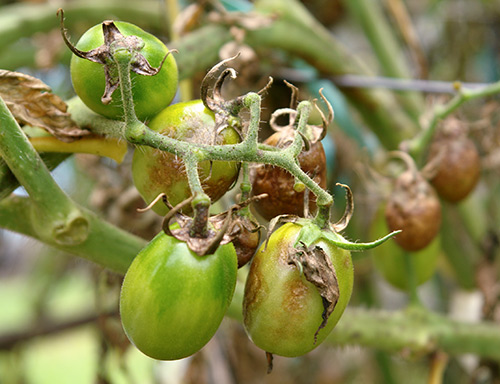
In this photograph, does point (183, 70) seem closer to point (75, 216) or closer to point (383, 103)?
point (75, 216)

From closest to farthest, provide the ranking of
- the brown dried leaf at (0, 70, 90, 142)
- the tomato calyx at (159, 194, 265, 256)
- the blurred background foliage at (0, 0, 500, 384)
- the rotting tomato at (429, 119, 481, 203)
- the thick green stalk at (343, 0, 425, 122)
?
the tomato calyx at (159, 194, 265, 256), the brown dried leaf at (0, 70, 90, 142), the rotting tomato at (429, 119, 481, 203), the blurred background foliage at (0, 0, 500, 384), the thick green stalk at (343, 0, 425, 122)

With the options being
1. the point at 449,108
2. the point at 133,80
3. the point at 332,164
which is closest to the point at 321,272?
the point at 133,80

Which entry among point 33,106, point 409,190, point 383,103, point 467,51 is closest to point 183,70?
point 33,106

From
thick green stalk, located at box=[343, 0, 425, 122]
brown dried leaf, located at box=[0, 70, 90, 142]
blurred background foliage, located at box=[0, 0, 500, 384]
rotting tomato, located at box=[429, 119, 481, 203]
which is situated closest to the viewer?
brown dried leaf, located at box=[0, 70, 90, 142]

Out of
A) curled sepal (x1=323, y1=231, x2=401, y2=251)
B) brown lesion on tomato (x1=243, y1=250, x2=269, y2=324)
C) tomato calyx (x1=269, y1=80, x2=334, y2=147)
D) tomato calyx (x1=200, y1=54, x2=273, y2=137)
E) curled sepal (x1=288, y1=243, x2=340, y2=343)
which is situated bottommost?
brown lesion on tomato (x1=243, y1=250, x2=269, y2=324)

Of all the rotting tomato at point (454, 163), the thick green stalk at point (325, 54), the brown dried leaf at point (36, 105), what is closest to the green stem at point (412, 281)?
the rotting tomato at point (454, 163)

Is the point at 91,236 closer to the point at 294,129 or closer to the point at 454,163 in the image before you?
the point at 294,129

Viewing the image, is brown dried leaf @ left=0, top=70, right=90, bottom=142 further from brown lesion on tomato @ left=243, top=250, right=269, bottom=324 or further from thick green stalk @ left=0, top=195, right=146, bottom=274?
brown lesion on tomato @ left=243, top=250, right=269, bottom=324

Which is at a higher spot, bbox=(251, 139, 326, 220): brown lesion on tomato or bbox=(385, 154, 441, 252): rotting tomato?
bbox=(251, 139, 326, 220): brown lesion on tomato

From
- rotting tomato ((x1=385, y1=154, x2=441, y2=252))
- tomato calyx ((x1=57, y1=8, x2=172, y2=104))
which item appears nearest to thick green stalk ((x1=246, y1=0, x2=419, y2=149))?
rotting tomato ((x1=385, y1=154, x2=441, y2=252))
